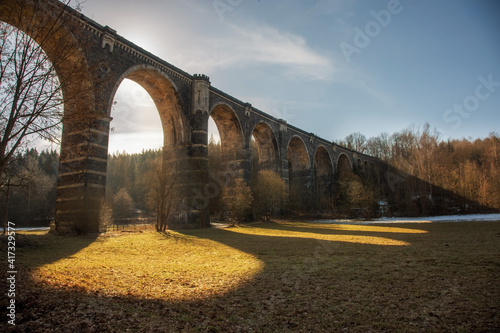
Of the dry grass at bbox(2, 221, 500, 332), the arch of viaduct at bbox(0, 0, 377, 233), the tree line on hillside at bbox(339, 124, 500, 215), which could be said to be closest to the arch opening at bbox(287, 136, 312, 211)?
the arch of viaduct at bbox(0, 0, 377, 233)

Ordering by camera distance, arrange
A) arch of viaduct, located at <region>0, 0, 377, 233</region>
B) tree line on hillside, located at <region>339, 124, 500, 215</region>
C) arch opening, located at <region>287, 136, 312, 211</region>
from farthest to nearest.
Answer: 1. arch opening, located at <region>287, 136, 312, 211</region>
2. tree line on hillside, located at <region>339, 124, 500, 215</region>
3. arch of viaduct, located at <region>0, 0, 377, 233</region>

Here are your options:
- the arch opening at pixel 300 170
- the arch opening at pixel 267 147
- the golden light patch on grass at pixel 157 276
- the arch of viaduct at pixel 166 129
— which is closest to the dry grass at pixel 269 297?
the golden light patch on grass at pixel 157 276

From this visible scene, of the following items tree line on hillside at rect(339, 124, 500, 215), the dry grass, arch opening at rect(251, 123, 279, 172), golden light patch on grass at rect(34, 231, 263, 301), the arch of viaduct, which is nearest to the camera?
the dry grass

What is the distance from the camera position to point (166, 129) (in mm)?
23797

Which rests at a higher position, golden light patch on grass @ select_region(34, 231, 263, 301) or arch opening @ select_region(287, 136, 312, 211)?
arch opening @ select_region(287, 136, 312, 211)

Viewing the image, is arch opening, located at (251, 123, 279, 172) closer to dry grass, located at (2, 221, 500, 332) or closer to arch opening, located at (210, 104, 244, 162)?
arch opening, located at (210, 104, 244, 162)

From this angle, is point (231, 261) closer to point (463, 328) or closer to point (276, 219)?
point (463, 328)

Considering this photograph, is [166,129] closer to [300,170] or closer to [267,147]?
[267,147]

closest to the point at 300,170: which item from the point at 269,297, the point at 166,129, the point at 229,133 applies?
the point at 229,133

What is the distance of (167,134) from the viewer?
937 inches

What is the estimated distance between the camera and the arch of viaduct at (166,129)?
406 inches

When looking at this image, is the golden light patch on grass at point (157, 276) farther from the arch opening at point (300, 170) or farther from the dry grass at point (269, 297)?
the arch opening at point (300, 170)

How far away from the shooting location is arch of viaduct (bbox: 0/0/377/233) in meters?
10.3

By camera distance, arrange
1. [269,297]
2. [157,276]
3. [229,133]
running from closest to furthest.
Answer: [269,297] < [157,276] < [229,133]
